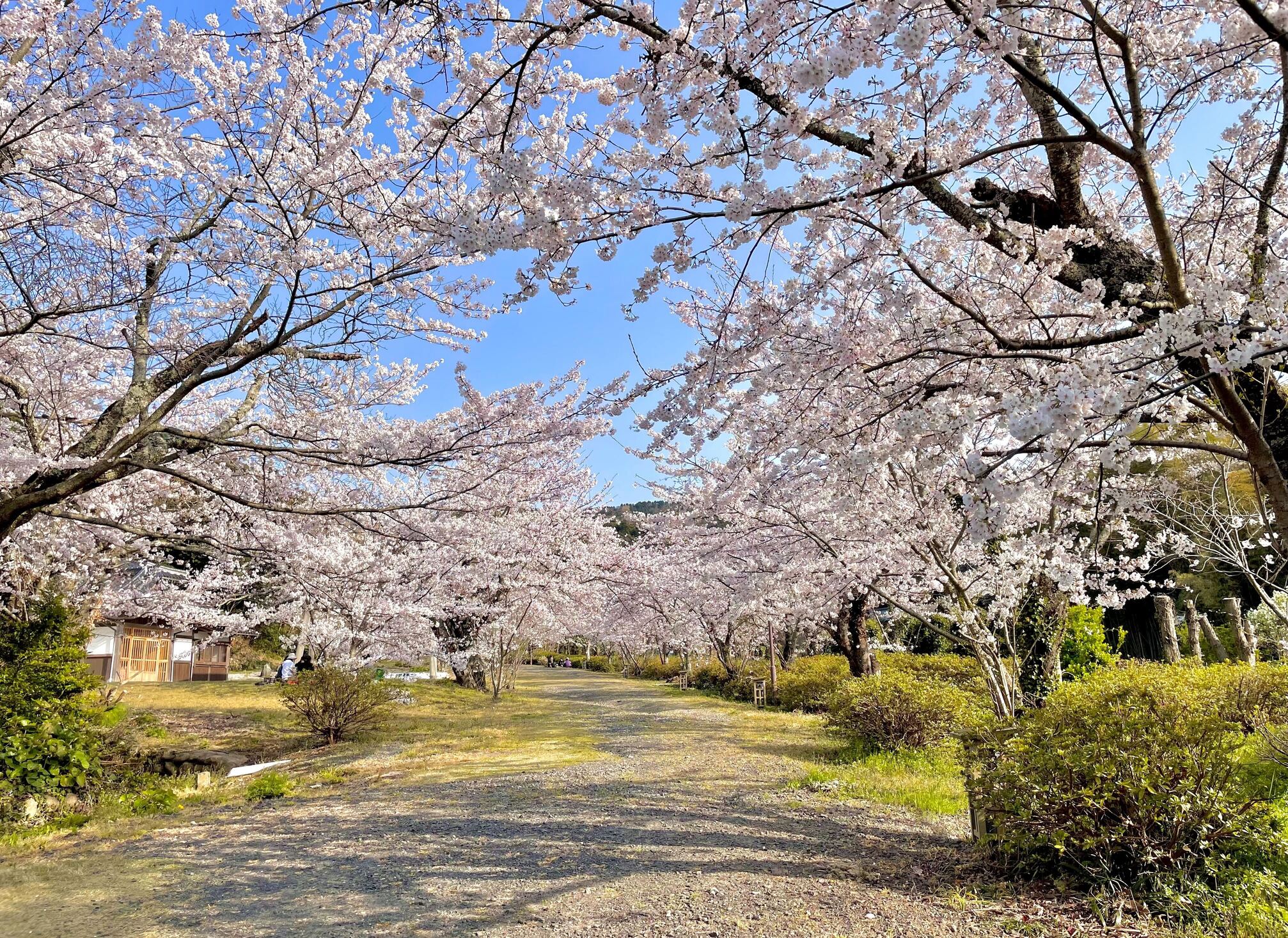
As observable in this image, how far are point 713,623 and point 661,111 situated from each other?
19721 mm

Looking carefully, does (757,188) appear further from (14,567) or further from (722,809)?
(14,567)

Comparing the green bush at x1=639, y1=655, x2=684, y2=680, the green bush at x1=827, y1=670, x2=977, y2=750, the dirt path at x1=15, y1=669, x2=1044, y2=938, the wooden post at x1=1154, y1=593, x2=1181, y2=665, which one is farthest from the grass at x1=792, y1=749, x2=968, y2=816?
the green bush at x1=639, y1=655, x2=684, y2=680

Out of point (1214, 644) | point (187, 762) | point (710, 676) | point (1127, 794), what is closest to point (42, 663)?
point (187, 762)

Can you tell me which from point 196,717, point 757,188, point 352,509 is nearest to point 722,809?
point 352,509

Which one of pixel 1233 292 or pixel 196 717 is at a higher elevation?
pixel 1233 292

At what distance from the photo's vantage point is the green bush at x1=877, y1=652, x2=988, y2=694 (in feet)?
37.3

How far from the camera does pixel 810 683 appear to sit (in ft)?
54.1

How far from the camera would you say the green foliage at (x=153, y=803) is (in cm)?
719

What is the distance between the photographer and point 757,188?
296cm

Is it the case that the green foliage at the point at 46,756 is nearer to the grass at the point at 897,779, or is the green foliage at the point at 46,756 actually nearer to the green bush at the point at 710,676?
the grass at the point at 897,779

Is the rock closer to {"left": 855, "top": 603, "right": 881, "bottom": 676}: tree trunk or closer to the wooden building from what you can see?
{"left": 855, "top": 603, "right": 881, "bottom": 676}: tree trunk

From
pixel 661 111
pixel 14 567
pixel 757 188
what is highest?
pixel 661 111

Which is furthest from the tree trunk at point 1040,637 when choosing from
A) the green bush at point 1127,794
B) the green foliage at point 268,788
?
the green foliage at point 268,788

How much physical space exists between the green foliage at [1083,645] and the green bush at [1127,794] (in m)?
6.86
